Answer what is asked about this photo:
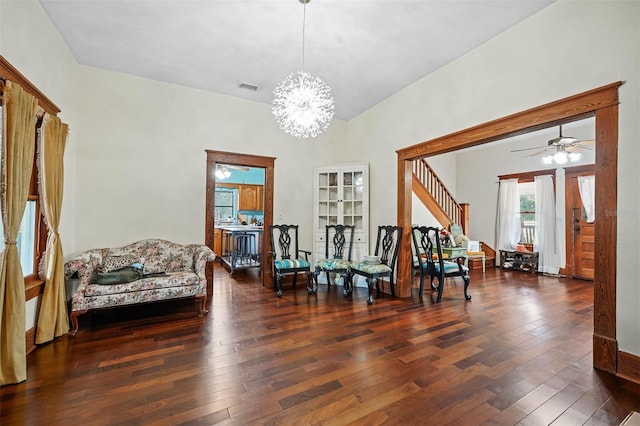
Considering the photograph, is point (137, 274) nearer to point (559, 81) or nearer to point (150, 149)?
point (150, 149)

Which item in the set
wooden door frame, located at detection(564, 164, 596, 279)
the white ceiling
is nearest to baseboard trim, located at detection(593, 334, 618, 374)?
the white ceiling

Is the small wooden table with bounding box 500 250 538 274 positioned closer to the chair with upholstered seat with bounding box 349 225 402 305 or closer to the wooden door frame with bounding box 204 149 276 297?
the chair with upholstered seat with bounding box 349 225 402 305

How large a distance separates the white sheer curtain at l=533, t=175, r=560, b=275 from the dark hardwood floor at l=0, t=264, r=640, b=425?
2956 millimetres

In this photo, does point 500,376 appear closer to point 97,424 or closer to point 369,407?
point 369,407

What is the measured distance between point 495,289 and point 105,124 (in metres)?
6.59

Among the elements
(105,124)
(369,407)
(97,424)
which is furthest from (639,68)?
(105,124)

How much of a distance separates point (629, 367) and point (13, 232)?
4.79m

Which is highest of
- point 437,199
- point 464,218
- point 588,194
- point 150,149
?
point 150,149

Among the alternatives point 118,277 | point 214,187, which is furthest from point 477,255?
point 118,277

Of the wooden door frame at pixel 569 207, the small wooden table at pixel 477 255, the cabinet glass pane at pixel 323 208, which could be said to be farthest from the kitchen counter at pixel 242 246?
→ the wooden door frame at pixel 569 207

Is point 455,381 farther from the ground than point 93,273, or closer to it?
closer to it

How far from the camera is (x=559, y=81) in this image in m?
2.62

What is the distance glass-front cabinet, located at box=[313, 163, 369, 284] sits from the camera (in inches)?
203

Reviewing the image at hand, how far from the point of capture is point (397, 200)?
462cm
